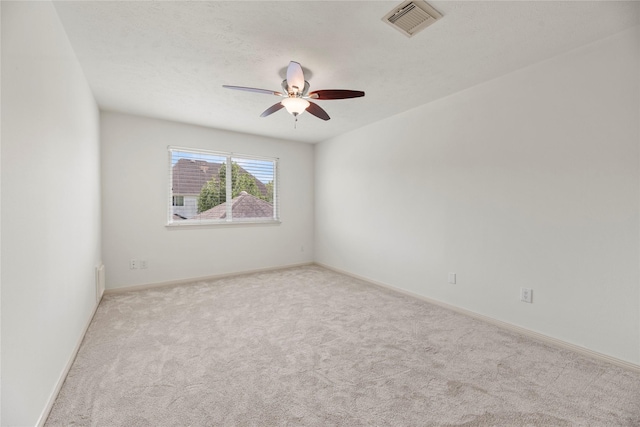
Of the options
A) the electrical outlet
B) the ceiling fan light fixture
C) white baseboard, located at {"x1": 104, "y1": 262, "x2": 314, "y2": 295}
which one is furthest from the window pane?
the electrical outlet

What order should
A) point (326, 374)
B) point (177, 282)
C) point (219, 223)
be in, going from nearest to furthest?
point (326, 374) → point (177, 282) → point (219, 223)

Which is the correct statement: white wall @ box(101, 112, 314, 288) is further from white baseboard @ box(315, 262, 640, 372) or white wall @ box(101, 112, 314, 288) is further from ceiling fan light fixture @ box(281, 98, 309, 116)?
white baseboard @ box(315, 262, 640, 372)

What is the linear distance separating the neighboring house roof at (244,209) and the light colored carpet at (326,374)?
1.78 metres

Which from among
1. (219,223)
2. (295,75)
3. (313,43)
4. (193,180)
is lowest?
(219,223)

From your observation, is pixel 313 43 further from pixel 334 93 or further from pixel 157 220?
pixel 157 220

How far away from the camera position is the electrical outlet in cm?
257

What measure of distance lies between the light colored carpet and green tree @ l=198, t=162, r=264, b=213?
6.18 ft

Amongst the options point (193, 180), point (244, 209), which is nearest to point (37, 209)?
point (193, 180)

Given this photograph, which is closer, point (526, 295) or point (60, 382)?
point (60, 382)

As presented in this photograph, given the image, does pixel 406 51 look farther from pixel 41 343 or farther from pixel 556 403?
pixel 41 343

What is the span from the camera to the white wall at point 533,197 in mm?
2096

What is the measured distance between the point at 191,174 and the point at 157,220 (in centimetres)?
86

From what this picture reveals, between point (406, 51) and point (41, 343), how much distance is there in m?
3.14

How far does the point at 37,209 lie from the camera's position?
1521 millimetres
